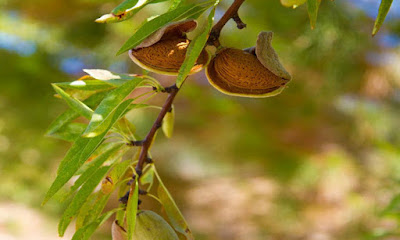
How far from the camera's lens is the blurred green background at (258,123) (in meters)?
1.64

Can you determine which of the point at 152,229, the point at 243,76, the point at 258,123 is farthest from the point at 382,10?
the point at 258,123

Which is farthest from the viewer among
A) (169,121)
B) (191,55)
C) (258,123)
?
(258,123)

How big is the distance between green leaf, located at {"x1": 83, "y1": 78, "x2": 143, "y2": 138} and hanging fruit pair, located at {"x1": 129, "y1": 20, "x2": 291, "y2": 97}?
0.02 metres

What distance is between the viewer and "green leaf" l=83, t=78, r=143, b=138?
0.83 ft

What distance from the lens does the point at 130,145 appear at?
34 cm

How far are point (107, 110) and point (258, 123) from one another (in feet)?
7.43

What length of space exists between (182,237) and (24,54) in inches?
86.0

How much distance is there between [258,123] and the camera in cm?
250

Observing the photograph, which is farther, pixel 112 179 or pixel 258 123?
pixel 258 123

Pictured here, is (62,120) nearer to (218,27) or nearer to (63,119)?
(63,119)

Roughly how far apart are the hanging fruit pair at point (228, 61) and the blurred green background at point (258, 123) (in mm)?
1083

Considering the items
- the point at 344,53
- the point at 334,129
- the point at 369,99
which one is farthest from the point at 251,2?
the point at 334,129

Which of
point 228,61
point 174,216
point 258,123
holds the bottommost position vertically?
point 258,123

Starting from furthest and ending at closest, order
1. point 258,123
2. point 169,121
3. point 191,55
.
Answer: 1. point 258,123
2. point 169,121
3. point 191,55
